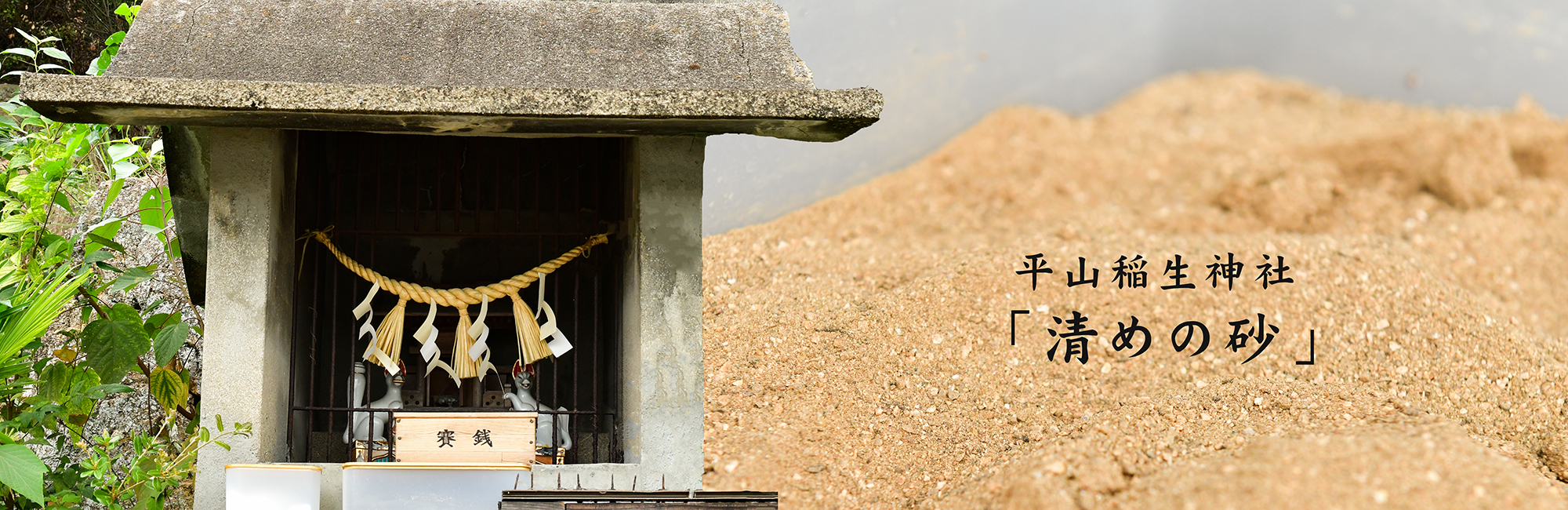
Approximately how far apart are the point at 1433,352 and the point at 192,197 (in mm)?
7020

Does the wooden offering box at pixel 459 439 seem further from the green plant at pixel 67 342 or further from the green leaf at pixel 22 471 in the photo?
the green leaf at pixel 22 471

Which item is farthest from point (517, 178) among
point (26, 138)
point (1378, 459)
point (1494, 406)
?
point (1494, 406)

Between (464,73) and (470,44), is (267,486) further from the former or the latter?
(470,44)

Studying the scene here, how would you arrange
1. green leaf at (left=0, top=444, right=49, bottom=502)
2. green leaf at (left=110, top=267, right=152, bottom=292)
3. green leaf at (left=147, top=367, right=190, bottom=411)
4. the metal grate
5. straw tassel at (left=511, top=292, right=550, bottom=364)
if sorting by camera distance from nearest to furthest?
green leaf at (left=0, top=444, right=49, bottom=502) → green leaf at (left=110, top=267, right=152, bottom=292) → straw tassel at (left=511, top=292, right=550, bottom=364) → green leaf at (left=147, top=367, right=190, bottom=411) → the metal grate

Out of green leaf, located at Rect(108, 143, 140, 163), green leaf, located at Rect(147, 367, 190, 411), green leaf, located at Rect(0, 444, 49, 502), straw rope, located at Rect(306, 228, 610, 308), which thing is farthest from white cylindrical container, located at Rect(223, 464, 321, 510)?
green leaf, located at Rect(108, 143, 140, 163)

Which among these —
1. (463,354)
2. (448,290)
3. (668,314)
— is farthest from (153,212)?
(668,314)

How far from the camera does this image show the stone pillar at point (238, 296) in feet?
10.2

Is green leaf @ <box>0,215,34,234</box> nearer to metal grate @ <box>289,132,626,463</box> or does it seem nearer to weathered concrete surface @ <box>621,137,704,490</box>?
metal grate @ <box>289,132,626,463</box>

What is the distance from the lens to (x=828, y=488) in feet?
17.5

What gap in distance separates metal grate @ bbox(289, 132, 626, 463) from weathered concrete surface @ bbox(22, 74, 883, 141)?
95cm

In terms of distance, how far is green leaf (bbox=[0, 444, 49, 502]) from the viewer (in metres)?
2.72

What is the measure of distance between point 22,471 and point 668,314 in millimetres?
1876

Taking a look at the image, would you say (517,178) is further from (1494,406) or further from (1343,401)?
(1494,406)


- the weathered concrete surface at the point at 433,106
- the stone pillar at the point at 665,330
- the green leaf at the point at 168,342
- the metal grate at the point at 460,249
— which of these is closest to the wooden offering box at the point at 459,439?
the stone pillar at the point at 665,330
